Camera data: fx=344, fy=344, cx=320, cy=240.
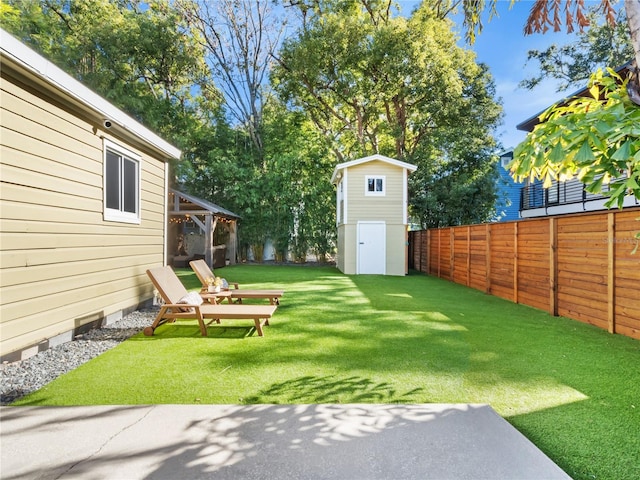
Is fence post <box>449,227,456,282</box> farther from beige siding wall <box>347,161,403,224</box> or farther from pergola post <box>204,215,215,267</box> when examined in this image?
pergola post <box>204,215,215,267</box>

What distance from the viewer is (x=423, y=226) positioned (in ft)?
60.6

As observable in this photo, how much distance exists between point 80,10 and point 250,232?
1476 centimetres

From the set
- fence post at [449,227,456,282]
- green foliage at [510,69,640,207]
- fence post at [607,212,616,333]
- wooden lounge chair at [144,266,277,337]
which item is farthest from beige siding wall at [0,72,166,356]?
Result: fence post at [449,227,456,282]

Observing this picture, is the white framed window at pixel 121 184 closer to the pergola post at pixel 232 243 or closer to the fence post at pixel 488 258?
the fence post at pixel 488 258

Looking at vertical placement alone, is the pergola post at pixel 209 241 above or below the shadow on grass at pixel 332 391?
above

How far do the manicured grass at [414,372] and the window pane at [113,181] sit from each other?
86.4 inches

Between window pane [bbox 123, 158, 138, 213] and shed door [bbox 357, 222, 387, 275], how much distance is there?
8.98 metres

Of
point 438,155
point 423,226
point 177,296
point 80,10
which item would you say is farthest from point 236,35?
point 177,296

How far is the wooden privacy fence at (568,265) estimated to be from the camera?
4867 mm

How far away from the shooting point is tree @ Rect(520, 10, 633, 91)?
17.6 metres

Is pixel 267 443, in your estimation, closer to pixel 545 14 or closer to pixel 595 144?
pixel 595 144

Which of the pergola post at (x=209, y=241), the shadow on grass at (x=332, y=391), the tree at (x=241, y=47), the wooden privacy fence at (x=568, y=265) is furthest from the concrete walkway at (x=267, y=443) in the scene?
the tree at (x=241, y=47)

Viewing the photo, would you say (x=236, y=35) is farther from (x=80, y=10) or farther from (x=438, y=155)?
(x=438, y=155)

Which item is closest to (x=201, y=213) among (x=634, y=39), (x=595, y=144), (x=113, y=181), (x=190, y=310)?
(x=113, y=181)
